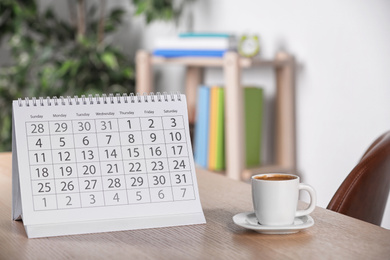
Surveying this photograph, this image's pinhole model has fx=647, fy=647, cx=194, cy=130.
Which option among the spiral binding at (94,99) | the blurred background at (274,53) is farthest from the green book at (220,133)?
the spiral binding at (94,99)

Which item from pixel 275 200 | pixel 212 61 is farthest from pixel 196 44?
pixel 275 200

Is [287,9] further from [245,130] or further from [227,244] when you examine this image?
[227,244]

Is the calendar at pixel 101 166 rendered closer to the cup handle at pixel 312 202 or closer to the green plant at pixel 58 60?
the cup handle at pixel 312 202

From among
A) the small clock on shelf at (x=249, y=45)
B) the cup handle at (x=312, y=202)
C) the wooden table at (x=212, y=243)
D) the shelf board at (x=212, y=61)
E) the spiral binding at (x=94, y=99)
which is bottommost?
the wooden table at (x=212, y=243)

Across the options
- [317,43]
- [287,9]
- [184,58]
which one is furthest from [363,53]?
[184,58]

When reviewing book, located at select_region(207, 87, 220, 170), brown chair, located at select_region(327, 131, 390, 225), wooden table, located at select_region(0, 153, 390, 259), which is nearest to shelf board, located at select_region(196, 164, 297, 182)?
book, located at select_region(207, 87, 220, 170)

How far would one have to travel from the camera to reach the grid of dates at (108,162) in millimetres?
932

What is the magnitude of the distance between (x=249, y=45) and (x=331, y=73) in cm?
35

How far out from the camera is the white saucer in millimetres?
881

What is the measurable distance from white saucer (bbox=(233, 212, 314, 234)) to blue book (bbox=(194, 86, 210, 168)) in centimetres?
171

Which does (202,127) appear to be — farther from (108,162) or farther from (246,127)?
(108,162)

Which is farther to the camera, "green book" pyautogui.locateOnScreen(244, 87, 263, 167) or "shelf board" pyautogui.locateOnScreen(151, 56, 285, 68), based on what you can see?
"green book" pyautogui.locateOnScreen(244, 87, 263, 167)

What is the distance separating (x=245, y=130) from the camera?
2.62 meters

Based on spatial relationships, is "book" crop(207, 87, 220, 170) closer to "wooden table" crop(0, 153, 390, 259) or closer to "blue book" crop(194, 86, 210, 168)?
"blue book" crop(194, 86, 210, 168)
